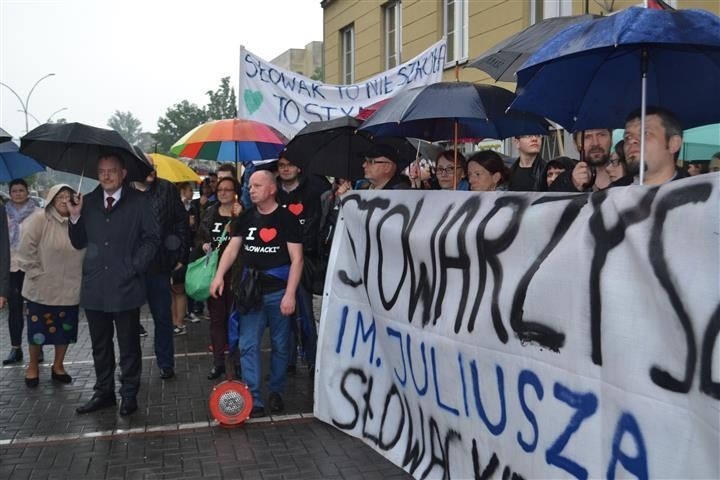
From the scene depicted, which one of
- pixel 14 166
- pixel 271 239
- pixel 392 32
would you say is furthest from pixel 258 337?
pixel 392 32

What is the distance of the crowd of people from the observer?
514cm

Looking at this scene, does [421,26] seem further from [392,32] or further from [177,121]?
[177,121]

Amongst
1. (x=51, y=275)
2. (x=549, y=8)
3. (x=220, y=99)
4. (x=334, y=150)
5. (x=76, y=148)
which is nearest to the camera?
(x=76, y=148)

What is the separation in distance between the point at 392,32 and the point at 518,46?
12.1 meters

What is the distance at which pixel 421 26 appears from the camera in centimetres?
1463

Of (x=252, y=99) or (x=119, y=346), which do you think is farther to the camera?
(x=252, y=99)

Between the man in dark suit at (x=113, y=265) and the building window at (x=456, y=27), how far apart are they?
912 centimetres

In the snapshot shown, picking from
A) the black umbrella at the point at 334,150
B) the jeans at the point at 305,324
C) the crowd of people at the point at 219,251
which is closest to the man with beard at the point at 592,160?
the crowd of people at the point at 219,251

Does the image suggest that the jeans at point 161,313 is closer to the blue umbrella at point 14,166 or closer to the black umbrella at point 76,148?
the black umbrella at point 76,148

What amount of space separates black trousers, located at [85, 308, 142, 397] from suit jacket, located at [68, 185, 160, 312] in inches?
5.1

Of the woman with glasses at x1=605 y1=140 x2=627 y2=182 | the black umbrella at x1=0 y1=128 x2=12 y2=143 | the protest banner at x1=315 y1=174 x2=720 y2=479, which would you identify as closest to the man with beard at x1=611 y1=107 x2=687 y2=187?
the protest banner at x1=315 y1=174 x2=720 y2=479

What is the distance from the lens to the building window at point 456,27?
1330cm

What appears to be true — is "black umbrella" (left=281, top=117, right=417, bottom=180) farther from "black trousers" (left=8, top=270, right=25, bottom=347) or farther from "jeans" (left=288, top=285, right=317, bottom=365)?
"black trousers" (left=8, top=270, right=25, bottom=347)

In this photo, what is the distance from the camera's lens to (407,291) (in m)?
3.98
